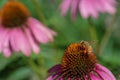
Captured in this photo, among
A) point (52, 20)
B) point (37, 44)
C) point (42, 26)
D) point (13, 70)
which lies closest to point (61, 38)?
point (52, 20)

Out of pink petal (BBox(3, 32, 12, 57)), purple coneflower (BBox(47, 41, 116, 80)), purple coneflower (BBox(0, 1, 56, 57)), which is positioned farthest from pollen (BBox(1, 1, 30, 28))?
purple coneflower (BBox(47, 41, 116, 80))

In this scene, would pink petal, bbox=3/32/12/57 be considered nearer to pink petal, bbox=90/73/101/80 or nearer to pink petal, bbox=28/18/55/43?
pink petal, bbox=28/18/55/43

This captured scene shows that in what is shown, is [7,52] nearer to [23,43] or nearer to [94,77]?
[23,43]

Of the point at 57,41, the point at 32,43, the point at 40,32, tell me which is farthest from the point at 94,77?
the point at 57,41

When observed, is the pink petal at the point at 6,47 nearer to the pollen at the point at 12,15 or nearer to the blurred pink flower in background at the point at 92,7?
the pollen at the point at 12,15

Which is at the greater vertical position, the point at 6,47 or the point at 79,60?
the point at 6,47

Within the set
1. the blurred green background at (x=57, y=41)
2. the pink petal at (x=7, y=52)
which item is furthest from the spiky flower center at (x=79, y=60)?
the blurred green background at (x=57, y=41)

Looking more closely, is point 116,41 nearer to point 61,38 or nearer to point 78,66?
point 61,38
